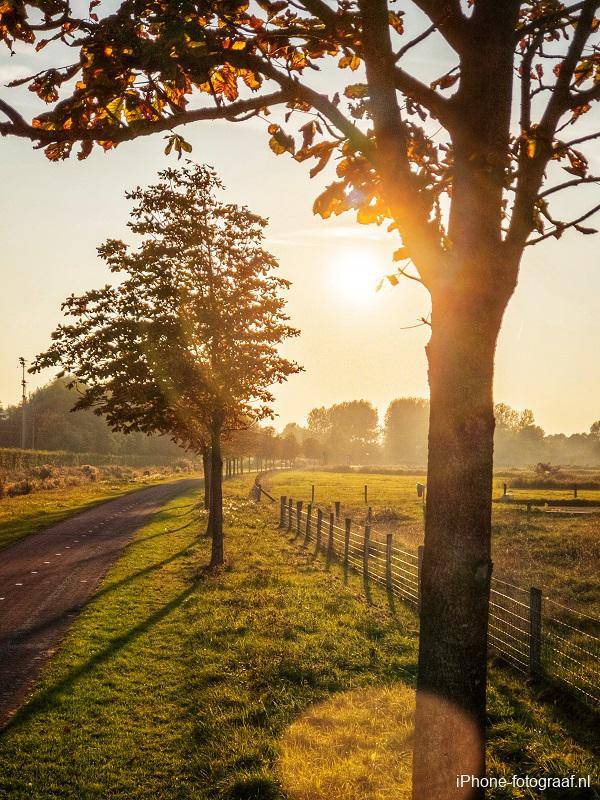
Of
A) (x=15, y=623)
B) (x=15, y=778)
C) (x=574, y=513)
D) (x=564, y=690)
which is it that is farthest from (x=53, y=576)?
(x=574, y=513)

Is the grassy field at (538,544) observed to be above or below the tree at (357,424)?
below

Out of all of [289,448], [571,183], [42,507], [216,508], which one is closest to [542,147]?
[571,183]

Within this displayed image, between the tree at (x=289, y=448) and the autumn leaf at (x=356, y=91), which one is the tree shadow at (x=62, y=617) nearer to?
the autumn leaf at (x=356, y=91)

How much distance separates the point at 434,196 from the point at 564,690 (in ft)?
22.0

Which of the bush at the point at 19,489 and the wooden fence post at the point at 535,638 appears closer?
the wooden fence post at the point at 535,638

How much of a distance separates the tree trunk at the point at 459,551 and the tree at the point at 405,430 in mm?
172607

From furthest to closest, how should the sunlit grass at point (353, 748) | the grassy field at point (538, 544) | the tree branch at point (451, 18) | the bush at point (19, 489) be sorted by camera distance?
1. the bush at point (19, 489)
2. the grassy field at point (538, 544)
3. the sunlit grass at point (353, 748)
4. the tree branch at point (451, 18)

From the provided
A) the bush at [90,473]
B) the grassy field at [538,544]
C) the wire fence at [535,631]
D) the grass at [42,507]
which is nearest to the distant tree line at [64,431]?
the bush at [90,473]

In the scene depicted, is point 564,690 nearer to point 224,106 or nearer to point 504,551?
point 224,106

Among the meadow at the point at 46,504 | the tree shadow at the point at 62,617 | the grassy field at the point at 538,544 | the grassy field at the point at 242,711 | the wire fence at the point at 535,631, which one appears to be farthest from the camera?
the meadow at the point at 46,504

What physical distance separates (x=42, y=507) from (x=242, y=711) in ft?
78.1

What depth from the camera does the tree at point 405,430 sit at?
176m

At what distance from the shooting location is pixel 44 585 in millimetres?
12133

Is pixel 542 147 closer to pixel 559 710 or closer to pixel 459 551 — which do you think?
pixel 459 551
